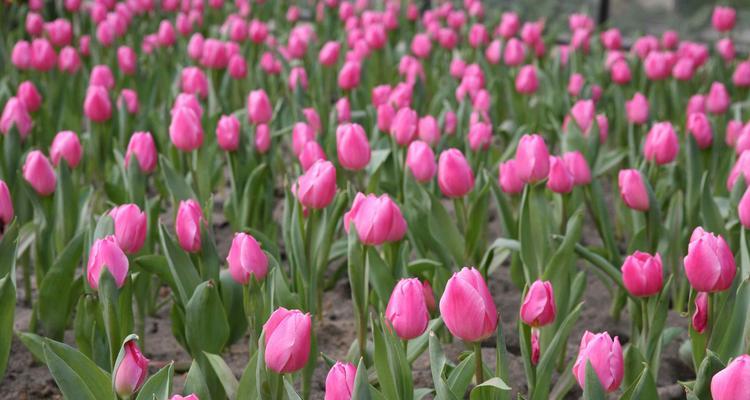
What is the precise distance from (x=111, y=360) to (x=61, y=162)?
70cm

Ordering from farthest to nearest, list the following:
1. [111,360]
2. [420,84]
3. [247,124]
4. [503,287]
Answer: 1. [420,84]
2. [247,124]
3. [503,287]
4. [111,360]

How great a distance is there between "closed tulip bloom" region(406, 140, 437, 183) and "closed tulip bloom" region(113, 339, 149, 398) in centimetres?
107

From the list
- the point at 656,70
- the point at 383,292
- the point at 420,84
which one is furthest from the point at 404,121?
the point at 656,70

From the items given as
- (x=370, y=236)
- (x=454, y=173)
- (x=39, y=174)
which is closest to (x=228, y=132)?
(x=39, y=174)

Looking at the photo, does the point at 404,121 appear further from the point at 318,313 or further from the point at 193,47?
the point at 193,47

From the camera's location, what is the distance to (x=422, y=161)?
2.52 metres

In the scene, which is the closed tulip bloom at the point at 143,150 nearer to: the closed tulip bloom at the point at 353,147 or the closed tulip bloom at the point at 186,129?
the closed tulip bloom at the point at 186,129

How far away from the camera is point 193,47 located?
163 inches

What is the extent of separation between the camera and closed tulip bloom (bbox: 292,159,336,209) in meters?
2.08

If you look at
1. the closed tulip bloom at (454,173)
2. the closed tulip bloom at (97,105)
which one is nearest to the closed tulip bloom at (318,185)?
the closed tulip bloom at (454,173)

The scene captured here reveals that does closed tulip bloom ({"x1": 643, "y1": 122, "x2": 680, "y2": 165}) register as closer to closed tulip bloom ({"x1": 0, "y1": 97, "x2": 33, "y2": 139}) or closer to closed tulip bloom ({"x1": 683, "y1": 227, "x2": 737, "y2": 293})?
closed tulip bloom ({"x1": 683, "y1": 227, "x2": 737, "y2": 293})

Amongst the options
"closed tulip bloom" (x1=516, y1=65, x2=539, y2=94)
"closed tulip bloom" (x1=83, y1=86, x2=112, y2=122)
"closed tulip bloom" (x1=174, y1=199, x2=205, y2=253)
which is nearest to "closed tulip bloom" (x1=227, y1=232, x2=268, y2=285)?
"closed tulip bloom" (x1=174, y1=199, x2=205, y2=253)

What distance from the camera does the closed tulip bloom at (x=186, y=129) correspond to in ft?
8.64

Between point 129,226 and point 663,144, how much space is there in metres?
1.34
